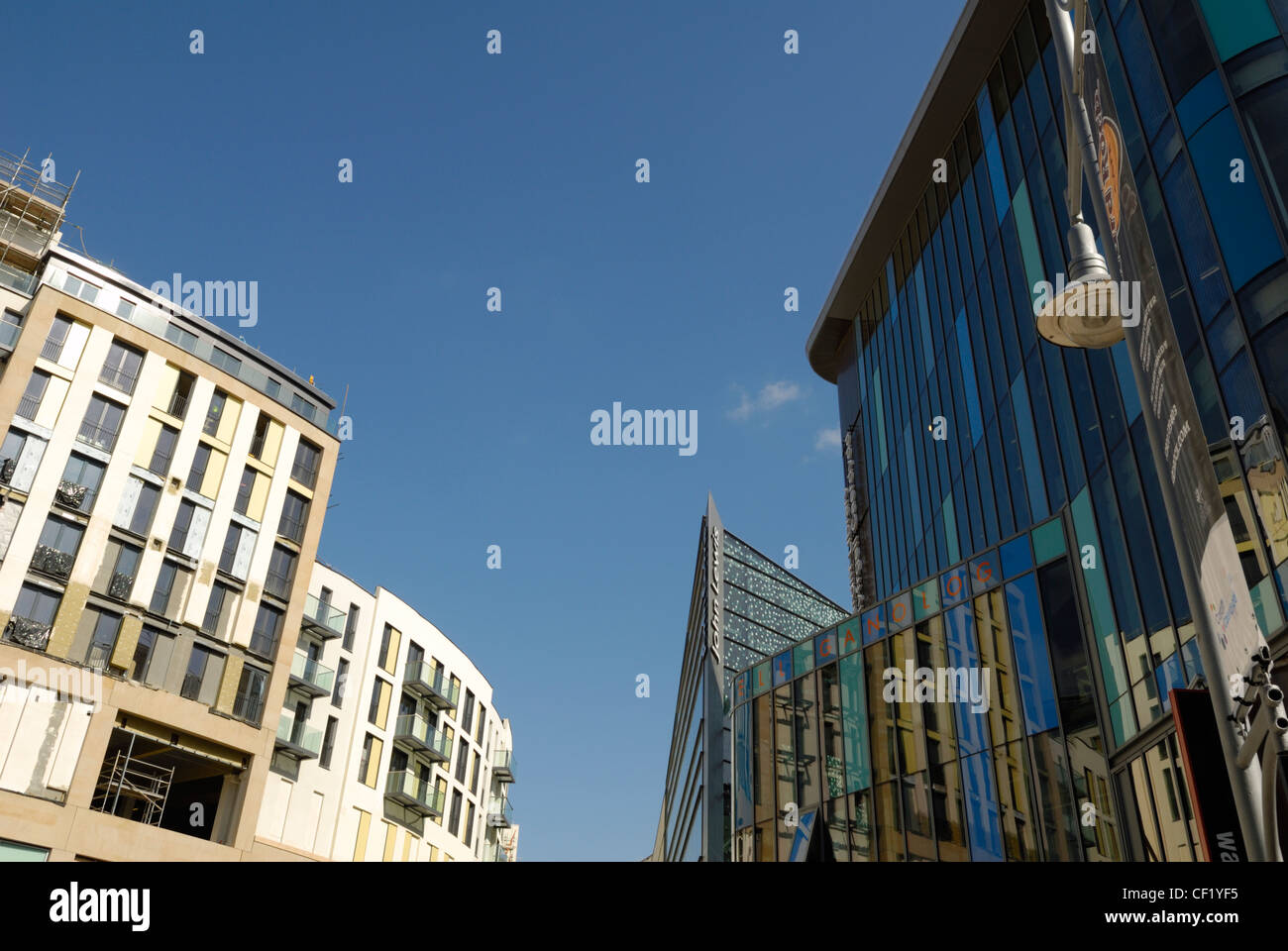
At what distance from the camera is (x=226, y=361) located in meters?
44.7

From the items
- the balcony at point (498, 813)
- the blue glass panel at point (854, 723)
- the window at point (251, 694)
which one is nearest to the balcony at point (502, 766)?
the balcony at point (498, 813)

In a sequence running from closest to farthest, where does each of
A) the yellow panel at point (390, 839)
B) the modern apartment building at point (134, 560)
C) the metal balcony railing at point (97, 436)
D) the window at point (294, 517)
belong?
the modern apartment building at point (134, 560) → the metal balcony railing at point (97, 436) → the window at point (294, 517) → the yellow panel at point (390, 839)

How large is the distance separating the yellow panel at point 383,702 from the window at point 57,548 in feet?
67.9

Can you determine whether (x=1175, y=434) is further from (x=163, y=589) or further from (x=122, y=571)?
(x=163, y=589)

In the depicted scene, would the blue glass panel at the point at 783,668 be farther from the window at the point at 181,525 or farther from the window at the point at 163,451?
the window at the point at 163,451

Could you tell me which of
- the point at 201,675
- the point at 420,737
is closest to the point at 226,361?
the point at 201,675

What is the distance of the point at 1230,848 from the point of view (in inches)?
253

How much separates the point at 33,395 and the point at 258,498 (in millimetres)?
9417

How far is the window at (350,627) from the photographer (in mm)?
53156

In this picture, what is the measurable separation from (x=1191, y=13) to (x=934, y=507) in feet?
58.6

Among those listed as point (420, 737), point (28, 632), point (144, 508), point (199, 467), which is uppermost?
point (199, 467)

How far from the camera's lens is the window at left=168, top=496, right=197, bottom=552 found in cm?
3934

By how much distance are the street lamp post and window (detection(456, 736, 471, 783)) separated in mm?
57808
